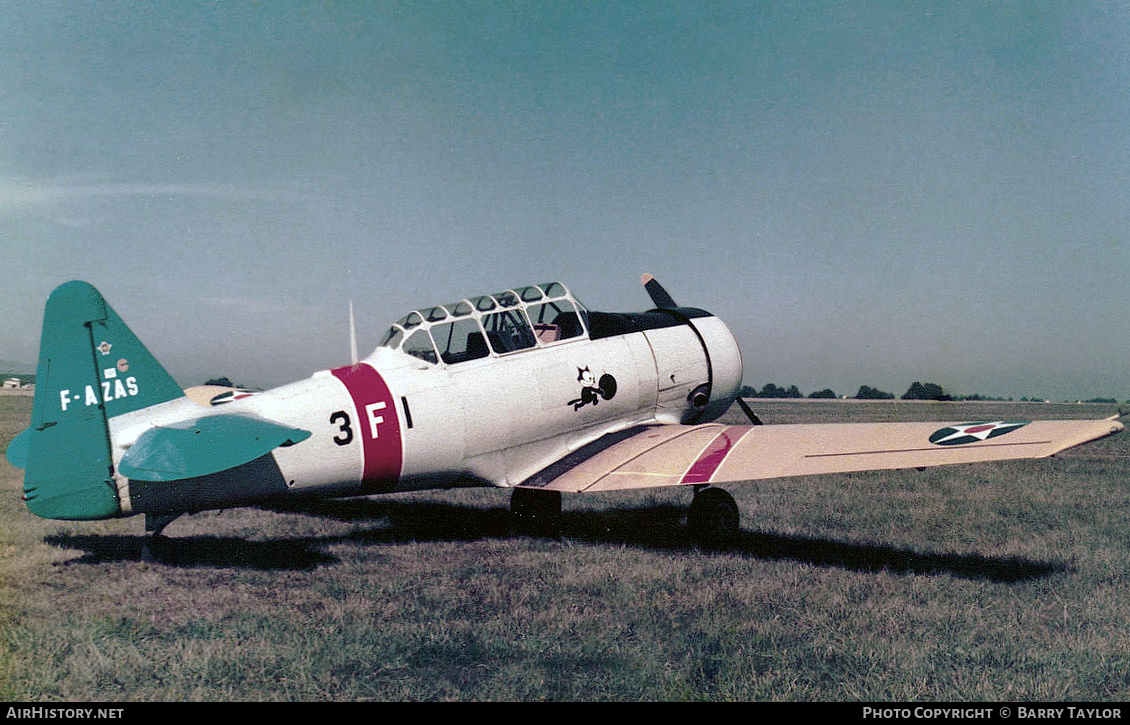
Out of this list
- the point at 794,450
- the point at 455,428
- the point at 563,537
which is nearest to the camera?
the point at 794,450

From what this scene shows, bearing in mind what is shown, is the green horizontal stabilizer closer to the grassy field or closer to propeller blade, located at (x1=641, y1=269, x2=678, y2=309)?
the grassy field

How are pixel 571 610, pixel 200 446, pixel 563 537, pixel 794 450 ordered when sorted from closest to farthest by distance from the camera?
pixel 571 610, pixel 200 446, pixel 794 450, pixel 563 537

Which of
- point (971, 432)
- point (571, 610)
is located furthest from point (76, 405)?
point (971, 432)

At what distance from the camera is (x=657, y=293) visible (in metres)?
10.8

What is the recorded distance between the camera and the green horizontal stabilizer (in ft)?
16.6

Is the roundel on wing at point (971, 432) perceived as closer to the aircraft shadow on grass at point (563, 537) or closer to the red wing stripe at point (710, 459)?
the aircraft shadow on grass at point (563, 537)

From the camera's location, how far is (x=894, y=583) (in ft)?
17.5

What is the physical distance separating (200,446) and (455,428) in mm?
2287

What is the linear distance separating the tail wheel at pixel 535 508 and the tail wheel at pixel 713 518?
1874mm

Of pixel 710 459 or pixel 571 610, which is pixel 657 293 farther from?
pixel 571 610

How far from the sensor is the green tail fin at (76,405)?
5.22 m

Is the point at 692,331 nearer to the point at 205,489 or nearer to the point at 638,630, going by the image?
the point at 638,630

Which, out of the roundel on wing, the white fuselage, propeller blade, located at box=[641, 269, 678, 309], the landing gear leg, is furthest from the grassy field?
propeller blade, located at box=[641, 269, 678, 309]
